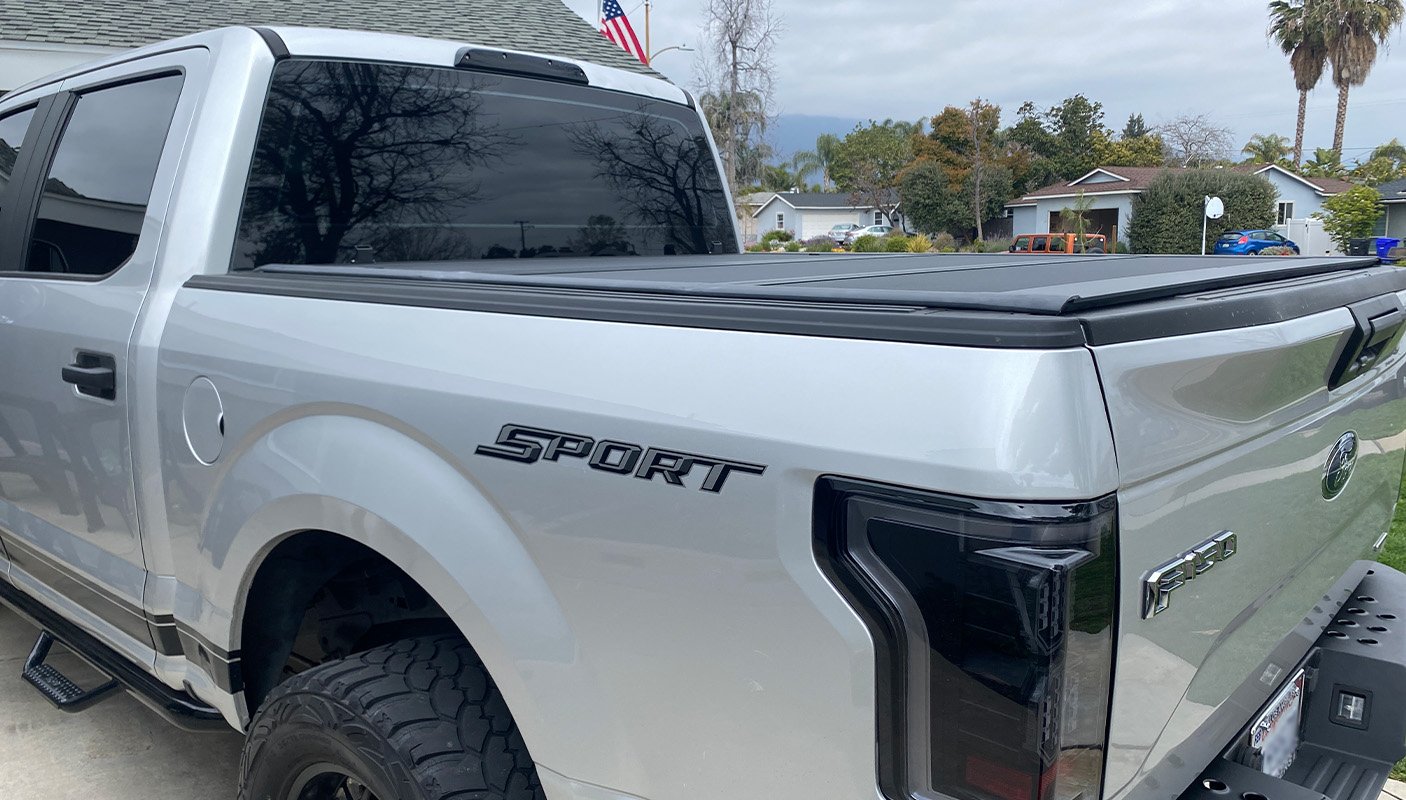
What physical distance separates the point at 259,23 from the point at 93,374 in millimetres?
12213

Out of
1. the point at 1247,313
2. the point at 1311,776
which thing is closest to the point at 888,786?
the point at 1247,313

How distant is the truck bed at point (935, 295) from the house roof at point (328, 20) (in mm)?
9687

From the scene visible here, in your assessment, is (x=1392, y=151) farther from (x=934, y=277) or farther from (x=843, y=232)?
(x=934, y=277)

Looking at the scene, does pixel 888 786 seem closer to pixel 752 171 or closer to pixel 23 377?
pixel 23 377

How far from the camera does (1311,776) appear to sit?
192cm

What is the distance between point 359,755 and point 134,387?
111 cm

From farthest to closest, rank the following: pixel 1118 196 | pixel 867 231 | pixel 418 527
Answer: pixel 867 231 → pixel 1118 196 → pixel 418 527

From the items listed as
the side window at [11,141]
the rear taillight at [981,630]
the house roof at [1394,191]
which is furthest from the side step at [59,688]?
the house roof at [1394,191]

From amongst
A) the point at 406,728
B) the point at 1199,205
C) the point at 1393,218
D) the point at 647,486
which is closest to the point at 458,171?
the point at 406,728

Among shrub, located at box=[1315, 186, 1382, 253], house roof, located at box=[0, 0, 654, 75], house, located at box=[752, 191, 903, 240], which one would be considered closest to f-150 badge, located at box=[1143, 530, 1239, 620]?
house roof, located at box=[0, 0, 654, 75]

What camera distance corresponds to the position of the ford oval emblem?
1742 mm

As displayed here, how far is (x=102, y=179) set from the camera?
2.87 metres

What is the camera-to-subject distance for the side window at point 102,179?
8.87ft

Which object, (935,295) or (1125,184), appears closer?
(935,295)
